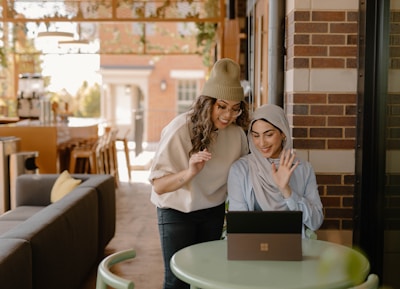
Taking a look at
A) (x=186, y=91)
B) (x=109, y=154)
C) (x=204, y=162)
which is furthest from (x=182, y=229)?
(x=186, y=91)

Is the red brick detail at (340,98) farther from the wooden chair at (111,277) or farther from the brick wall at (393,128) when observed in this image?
the wooden chair at (111,277)

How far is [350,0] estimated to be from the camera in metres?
3.56

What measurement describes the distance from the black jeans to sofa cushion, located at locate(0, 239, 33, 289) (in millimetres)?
664

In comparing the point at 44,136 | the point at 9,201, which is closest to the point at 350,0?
the point at 9,201

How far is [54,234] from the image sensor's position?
Answer: 353cm

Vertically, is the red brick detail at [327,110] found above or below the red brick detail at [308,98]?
below

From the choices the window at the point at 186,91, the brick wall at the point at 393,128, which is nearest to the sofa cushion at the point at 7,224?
the brick wall at the point at 393,128

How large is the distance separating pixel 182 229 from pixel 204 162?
0.37 m

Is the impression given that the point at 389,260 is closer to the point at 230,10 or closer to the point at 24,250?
the point at 24,250

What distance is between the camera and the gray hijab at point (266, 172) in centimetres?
280

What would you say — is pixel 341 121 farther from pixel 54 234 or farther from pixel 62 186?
pixel 62 186

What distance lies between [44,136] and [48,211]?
4.29m

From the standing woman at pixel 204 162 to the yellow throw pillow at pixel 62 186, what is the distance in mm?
2594

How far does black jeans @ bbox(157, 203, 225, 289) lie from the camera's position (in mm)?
2893
